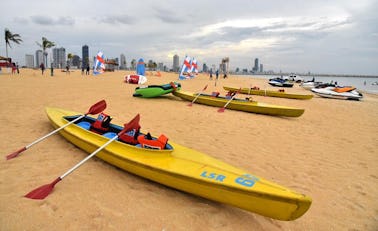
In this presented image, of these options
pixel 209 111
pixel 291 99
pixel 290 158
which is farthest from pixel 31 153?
pixel 291 99

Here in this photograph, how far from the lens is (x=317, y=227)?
9.49ft

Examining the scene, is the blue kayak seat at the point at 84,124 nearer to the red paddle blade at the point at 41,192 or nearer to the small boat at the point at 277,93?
the red paddle blade at the point at 41,192

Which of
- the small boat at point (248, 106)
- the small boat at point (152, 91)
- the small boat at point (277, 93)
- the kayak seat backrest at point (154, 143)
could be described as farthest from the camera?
the small boat at point (277, 93)

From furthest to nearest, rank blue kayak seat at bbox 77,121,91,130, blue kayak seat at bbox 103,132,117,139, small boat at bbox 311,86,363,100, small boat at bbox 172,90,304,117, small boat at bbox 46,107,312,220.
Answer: small boat at bbox 311,86,363,100, small boat at bbox 172,90,304,117, blue kayak seat at bbox 77,121,91,130, blue kayak seat at bbox 103,132,117,139, small boat at bbox 46,107,312,220

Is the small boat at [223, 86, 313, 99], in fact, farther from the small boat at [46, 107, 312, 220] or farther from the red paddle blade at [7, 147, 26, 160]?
the red paddle blade at [7, 147, 26, 160]

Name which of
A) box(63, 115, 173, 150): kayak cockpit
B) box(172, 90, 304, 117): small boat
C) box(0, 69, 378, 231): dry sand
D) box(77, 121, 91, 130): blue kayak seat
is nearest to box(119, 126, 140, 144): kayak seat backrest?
box(63, 115, 173, 150): kayak cockpit

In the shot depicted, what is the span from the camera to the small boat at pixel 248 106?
8977mm

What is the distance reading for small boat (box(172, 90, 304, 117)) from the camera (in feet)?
29.5

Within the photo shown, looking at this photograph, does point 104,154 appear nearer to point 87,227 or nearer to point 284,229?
point 87,227

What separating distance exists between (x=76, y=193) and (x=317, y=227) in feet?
11.2

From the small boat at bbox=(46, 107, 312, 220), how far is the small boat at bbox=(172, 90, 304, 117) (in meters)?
6.51

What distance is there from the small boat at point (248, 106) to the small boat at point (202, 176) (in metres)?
6.51

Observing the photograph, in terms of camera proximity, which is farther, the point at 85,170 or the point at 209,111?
the point at 209,111

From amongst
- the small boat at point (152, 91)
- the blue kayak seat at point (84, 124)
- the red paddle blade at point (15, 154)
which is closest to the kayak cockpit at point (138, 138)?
the blue kayak seat at point (84, 124)
